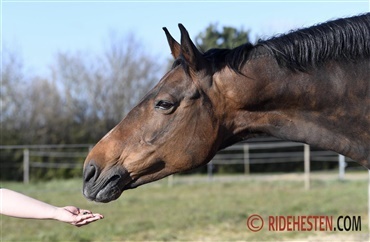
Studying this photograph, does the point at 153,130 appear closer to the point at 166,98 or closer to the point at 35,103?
the point at 166,98

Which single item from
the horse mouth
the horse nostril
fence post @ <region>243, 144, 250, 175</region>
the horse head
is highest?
the horse head

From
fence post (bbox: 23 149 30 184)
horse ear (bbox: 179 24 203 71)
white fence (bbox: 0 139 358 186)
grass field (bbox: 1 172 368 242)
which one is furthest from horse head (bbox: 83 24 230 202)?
white fence (bbox: 0 139 358 186)

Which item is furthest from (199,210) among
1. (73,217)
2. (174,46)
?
(73,217)

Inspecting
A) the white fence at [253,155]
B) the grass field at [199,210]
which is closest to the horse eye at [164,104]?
the grass field at [199,210]

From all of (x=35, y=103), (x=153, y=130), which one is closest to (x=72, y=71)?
(x=35, y=103)

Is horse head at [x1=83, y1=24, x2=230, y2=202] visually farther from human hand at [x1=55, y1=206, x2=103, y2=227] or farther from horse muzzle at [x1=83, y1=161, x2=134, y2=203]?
human hand at [x1=55, y1=206, x2=103, y2=227]

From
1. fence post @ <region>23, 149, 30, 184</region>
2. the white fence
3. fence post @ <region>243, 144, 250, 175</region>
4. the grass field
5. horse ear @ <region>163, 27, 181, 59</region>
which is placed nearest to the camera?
horse ear @ <region>163, 27, 181, 59</region>

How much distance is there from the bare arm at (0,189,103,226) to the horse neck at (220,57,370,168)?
103 cm

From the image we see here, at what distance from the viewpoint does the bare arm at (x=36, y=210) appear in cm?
317

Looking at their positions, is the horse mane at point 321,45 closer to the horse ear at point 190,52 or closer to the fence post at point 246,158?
the horse ear at point 190,52

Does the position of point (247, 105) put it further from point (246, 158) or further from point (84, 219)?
point (246, 158)

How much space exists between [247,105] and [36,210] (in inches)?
53.1

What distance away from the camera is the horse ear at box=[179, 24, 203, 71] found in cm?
315

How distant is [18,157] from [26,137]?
241 cm
